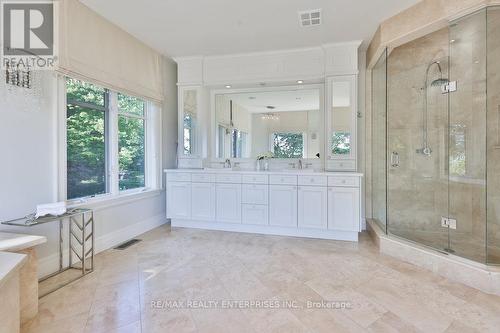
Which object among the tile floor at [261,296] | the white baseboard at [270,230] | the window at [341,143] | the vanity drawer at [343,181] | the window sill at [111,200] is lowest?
the tile floor at [261,296]

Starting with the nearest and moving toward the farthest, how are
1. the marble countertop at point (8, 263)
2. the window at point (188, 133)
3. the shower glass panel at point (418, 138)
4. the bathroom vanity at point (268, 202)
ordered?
the marble countertop at point (8, 263) → the shower glass panel at point (418, 138) → the bathroom vanity at point (268, 202) → the window at point (188, 133)

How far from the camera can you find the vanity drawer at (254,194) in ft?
12.8

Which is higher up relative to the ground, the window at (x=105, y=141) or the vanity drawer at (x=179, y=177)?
the window at (x=105, y=141)

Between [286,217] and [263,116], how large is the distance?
1698 mm

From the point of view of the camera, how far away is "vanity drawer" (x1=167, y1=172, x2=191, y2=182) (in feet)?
13.8

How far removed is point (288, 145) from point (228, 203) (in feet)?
4.39

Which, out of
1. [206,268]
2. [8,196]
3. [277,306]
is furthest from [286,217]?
[8,196]

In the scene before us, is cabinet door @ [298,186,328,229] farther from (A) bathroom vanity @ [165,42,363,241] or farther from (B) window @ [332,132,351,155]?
(B) window @ [332,132,351,155]

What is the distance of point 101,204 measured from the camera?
127 inches

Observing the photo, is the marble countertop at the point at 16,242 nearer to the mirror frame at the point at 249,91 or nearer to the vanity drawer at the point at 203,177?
the vanity drawer at the point at 203,177

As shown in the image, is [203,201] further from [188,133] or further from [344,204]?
[344,204]

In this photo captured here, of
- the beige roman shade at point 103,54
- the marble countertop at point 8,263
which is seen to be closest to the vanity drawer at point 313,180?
the beige roman shade at point 103,54

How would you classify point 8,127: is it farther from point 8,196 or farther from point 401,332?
point 401,332

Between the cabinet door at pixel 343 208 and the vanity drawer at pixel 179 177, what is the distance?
212 centimetres
